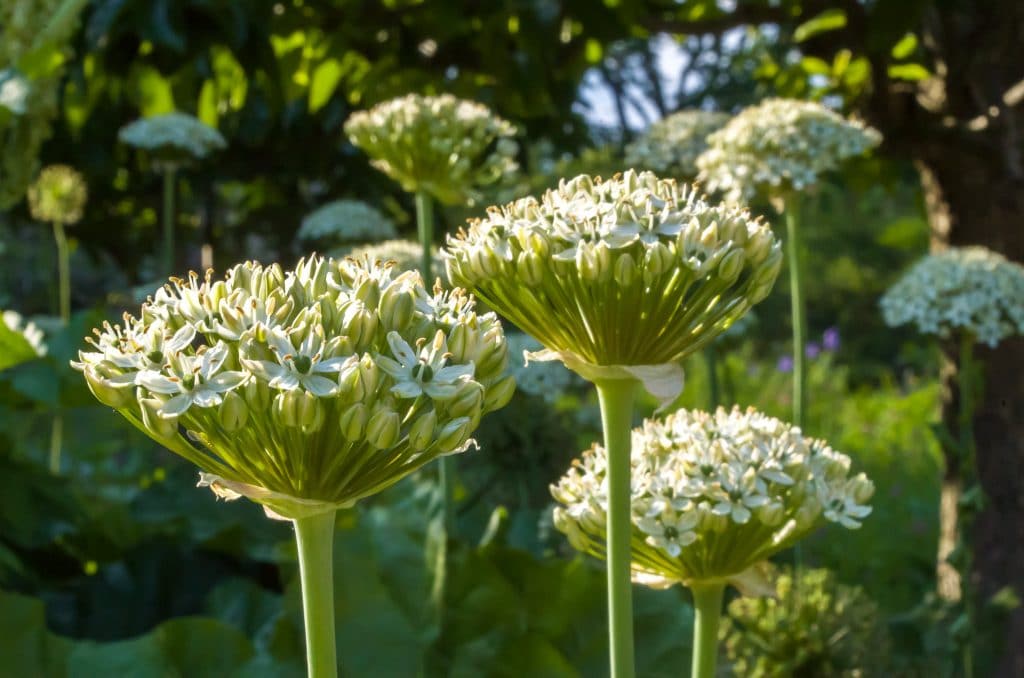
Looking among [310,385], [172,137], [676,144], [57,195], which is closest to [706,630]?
[310,385]

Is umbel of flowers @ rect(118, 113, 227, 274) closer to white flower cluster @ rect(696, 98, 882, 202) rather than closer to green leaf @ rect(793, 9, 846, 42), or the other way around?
green leaf @ rect(793, 9, 846, 42)

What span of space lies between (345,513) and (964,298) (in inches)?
48.7

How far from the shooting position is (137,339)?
718 millimetres

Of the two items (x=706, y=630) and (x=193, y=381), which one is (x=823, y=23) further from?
(x=193, y=381)

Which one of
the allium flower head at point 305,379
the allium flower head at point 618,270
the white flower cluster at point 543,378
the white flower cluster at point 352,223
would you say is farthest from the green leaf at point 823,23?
the allium flower head at point 305,379

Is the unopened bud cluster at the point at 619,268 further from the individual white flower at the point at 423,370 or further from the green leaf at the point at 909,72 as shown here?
the green leaf at the point at 909,72

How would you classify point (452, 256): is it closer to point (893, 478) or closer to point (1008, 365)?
point (1008, 365)

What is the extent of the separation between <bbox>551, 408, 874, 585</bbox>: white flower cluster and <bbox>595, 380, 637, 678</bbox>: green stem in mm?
110

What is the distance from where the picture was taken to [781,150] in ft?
6.59

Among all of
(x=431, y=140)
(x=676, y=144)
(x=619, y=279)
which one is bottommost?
(x=619, y=279)

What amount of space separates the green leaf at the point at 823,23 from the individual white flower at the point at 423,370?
2.22m

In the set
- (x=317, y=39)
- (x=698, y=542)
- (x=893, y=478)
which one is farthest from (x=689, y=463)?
(x=893, y=478)

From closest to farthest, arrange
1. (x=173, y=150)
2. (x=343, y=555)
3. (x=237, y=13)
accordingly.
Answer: (x=343, y=555) < (x=237, y=13) < (x=173, y=150)

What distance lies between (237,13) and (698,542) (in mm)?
2030
